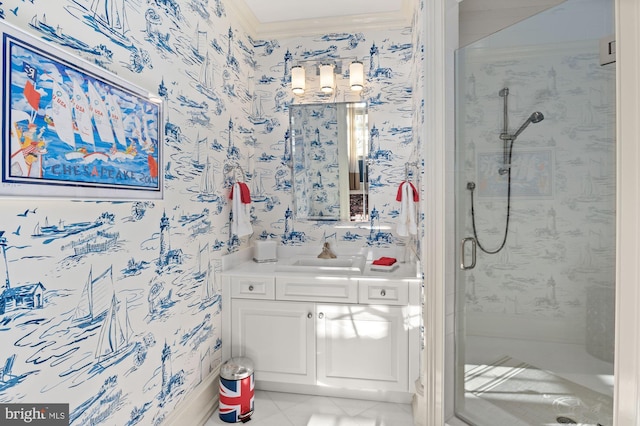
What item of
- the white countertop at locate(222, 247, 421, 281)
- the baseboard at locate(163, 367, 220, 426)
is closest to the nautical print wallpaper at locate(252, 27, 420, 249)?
the white countertop at locate(222, 247, 421, 281)

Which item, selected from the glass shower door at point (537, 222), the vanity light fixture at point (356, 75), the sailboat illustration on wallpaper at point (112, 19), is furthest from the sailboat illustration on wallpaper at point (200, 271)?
the vanity light fixture at point (356, 75)

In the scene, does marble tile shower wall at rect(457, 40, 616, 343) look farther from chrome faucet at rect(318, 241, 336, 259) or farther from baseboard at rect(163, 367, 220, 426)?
baseboard at rect(163, 367, 220, 426)

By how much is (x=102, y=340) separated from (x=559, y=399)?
1.90 meters

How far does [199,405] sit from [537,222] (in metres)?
2.03

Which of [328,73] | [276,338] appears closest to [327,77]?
[328,73]

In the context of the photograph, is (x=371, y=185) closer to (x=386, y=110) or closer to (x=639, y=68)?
(x=386, y=110)

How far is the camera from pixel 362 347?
7.22 feet

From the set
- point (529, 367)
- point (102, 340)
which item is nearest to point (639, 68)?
point (529, 367)

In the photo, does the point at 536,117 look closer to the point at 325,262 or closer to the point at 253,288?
the point at 325,262

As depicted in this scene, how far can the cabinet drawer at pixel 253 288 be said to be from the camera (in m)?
2.30

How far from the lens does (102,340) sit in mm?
1330

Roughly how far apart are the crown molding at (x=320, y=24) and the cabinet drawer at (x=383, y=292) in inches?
76.8

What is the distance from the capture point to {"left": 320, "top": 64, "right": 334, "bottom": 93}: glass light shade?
108 inches

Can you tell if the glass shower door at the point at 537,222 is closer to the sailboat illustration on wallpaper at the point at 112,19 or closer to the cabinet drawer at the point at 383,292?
the cabinet drawer at the point at 383,292
